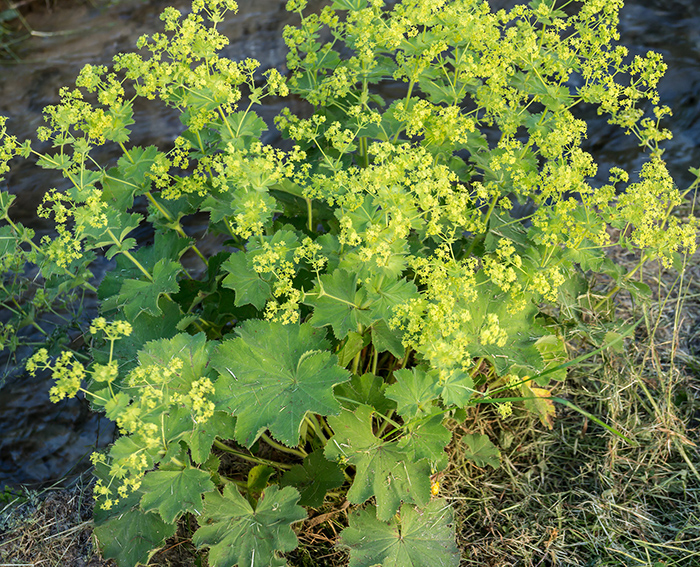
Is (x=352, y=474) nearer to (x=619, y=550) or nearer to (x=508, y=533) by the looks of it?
(x=508, y=533)

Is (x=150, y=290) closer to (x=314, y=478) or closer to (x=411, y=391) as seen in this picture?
(x=314, y=478)

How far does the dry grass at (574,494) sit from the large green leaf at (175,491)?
2.45 feet

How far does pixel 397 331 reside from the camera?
2.63 metres

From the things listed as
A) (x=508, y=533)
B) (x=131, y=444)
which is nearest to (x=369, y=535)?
(x=508, y=533)

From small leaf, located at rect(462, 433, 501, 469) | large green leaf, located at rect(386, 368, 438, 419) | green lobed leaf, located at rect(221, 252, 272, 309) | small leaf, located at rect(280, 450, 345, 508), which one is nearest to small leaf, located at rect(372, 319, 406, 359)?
large green leaf, located at rect(386, 368, 438, 419)

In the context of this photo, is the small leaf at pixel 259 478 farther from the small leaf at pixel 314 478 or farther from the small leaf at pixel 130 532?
the small leaf at pixel 130 532

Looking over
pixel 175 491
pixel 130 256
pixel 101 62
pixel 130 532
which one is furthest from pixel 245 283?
pixel 101 62

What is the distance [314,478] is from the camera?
107 inches

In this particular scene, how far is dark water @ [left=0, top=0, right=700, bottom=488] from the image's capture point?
13.4ft

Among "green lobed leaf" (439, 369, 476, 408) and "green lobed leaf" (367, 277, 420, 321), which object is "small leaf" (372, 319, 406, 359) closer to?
"green lobed leaf" (367, 277, 420, 321)

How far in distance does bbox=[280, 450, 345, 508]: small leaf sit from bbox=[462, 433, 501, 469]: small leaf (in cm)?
75

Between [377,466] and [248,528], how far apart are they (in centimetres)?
58

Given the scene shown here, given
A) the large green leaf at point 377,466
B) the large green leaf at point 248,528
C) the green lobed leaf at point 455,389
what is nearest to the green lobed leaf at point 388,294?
the green lobed leaf at point 455,389

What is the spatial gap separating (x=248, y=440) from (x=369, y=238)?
895 millimetres
